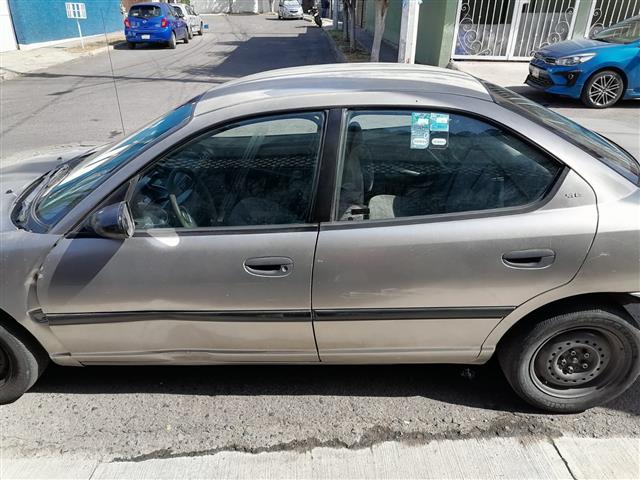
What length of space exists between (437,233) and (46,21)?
21.8 m

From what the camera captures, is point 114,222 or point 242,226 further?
point 242,226

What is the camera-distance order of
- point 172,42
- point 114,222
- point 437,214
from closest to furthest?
point 114,222 → point 437,214 → point 172,42

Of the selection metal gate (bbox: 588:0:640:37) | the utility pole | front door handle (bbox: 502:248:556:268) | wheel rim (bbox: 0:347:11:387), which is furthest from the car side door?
metal gate (bbox: 588:0:640:37)

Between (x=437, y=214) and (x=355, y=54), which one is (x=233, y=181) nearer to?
(x=437, y=214)

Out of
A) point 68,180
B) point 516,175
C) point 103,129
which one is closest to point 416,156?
point 516,175

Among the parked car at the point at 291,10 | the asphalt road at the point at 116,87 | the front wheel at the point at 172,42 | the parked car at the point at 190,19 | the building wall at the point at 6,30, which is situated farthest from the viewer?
the parked car at the point at 291,10

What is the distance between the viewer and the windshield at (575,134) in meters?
2.20

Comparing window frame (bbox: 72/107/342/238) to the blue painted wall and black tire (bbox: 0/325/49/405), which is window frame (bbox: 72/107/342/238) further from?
the blue painted wall

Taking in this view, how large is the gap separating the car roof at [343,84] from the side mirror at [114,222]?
60 cm

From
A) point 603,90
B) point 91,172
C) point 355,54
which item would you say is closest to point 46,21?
point 355,54

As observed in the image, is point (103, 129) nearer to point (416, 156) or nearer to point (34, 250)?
point (34, 250)

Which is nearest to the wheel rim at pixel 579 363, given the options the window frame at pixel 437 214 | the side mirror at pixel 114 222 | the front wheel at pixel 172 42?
the window frame at pixel 437 214

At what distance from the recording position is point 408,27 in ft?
35.6

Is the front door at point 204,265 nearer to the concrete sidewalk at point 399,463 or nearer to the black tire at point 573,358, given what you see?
the concrete sidewalk at point 399,463
